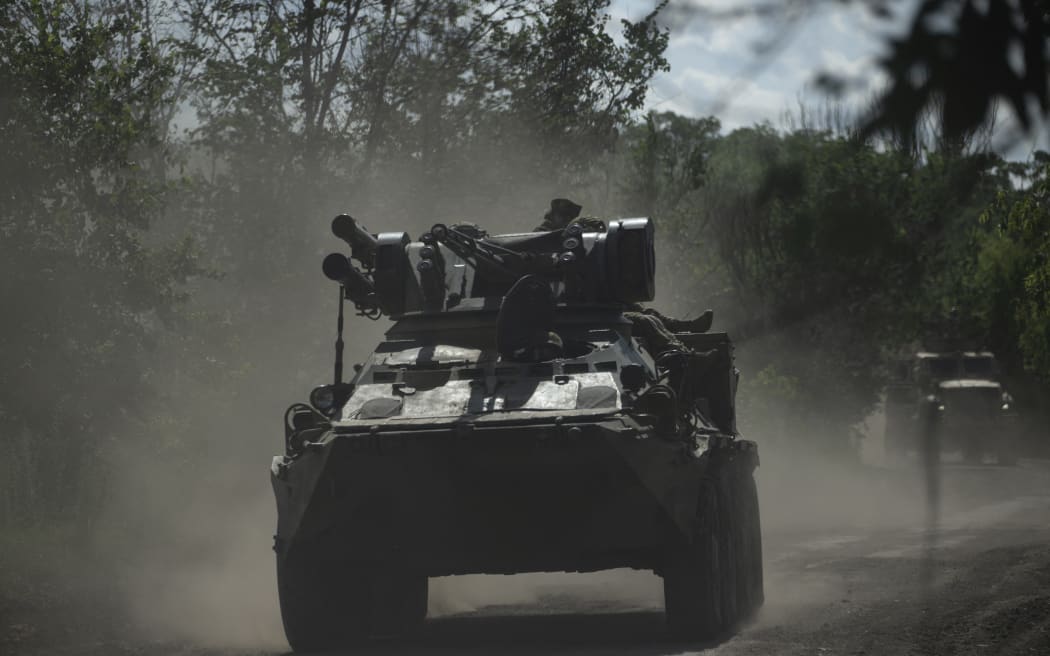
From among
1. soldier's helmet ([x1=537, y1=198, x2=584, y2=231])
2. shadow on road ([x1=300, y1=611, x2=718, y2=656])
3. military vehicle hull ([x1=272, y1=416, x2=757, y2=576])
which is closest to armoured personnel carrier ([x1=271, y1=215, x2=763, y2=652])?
military vehicle hull ([x1=272, y1=416, x2=757, y2=576])

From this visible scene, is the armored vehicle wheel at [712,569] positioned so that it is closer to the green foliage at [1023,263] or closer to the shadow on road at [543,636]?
the shadow on road at [543,636]

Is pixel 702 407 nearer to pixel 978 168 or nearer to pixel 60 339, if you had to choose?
pixel 60 339

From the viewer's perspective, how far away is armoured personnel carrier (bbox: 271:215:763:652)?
9.19 m

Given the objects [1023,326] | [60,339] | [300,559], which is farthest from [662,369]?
[1023,326]

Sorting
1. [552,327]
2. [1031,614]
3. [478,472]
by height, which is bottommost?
[1031,614]

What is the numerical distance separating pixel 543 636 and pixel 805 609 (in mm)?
2197

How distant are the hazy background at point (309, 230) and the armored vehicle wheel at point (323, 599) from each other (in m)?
0.92

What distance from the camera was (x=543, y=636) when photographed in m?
10.6

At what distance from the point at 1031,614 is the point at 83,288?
9.64m

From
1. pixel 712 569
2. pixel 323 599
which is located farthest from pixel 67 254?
pixel 712 569

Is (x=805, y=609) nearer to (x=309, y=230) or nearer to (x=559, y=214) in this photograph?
(x=559, y=214)

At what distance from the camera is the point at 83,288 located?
16.1m

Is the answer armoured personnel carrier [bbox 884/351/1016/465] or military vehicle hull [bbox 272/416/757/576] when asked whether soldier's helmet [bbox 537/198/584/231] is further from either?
armoured personnel carrier [bbox 884/351/1016/465]

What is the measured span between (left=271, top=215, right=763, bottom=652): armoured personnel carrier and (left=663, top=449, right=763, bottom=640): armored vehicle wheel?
1cm
